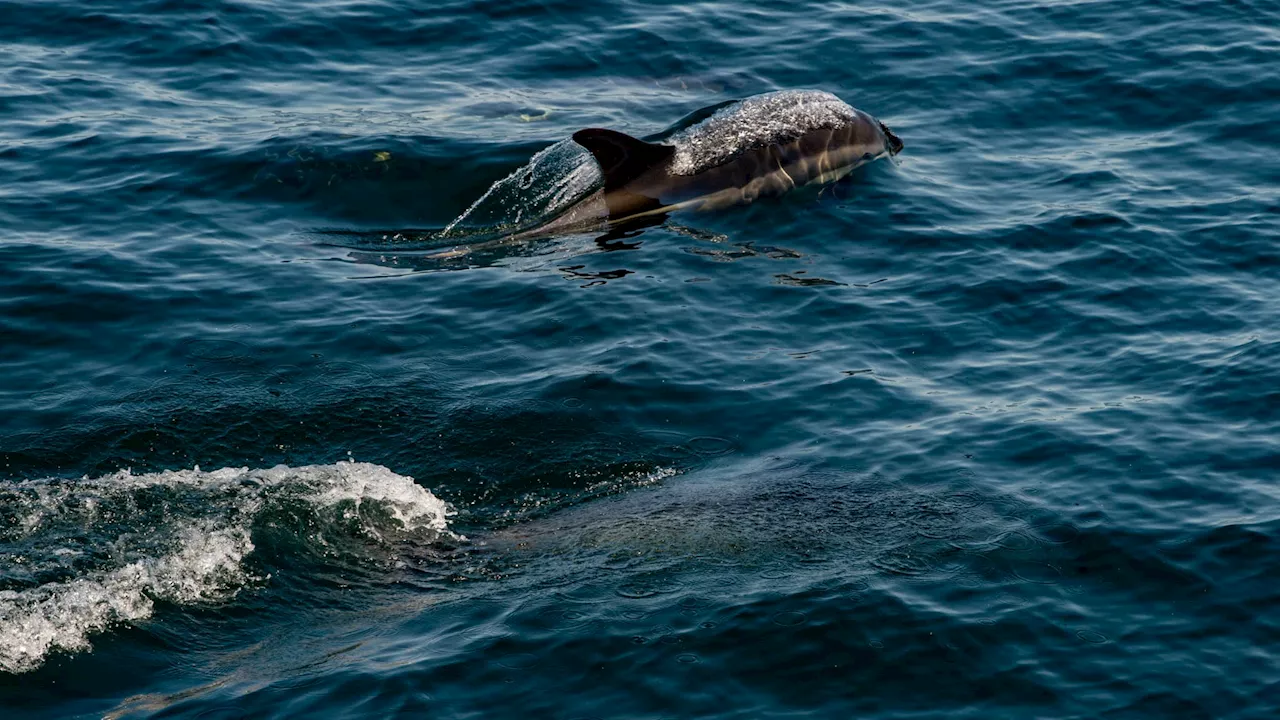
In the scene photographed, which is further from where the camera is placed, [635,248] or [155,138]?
[155,138]

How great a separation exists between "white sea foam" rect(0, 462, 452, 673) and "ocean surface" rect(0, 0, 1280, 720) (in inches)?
1.3

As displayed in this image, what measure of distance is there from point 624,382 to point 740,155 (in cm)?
475

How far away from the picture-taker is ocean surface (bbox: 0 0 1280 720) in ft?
30.8

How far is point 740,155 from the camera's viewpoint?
55.5 feet

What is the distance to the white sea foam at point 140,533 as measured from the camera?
9.38 metres

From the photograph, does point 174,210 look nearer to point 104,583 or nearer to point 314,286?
point 314,286

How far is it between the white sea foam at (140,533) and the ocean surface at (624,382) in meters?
0.03

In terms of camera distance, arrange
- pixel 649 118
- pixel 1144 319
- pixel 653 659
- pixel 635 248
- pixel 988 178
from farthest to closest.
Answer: pixel 649 118 < pixel 988 178 < pixel 635 248 < pixel 1144 319 < pixel 653 659

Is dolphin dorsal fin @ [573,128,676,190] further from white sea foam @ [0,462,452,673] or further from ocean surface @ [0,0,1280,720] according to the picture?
white sea foam @ [0,462,452,673]

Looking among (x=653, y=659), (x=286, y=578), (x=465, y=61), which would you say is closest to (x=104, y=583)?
(x=286, y=578)

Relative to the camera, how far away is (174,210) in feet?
53.5

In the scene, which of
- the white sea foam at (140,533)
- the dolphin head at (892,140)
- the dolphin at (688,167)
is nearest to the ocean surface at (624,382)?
the white sea foam at (140,533)

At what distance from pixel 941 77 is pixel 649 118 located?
431 centimetres

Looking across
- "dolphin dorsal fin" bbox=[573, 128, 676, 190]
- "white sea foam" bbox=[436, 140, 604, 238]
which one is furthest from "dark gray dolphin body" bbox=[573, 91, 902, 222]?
"white sea foam" bbox=[436, 140, 604, 238]
